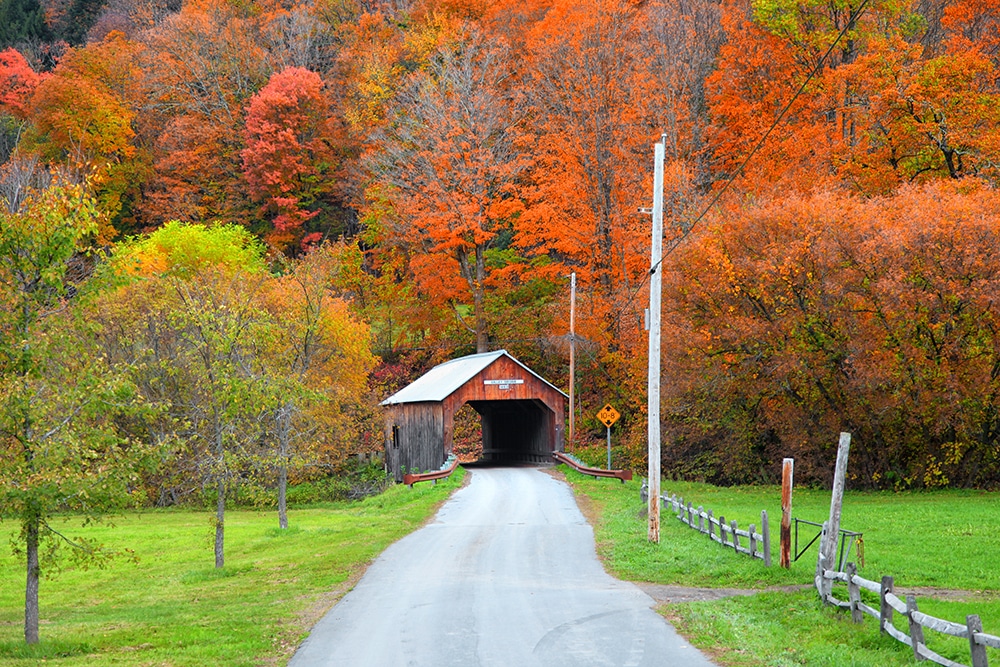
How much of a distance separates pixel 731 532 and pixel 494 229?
29.3 meters

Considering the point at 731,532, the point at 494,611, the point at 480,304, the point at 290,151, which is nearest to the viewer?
the point at 494,611

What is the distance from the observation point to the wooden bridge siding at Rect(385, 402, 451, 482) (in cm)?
3491

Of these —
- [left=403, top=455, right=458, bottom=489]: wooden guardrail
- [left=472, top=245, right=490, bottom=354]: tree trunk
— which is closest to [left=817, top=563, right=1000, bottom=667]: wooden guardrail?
[left=403, top=455, right=458, bottom=489]: wooden guardrail

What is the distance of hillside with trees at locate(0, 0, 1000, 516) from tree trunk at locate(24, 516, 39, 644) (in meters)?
0.35

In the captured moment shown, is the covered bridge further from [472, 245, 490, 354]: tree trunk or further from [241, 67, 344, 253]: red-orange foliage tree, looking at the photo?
[241, 67, 344, 253]: red-orange foliage tree

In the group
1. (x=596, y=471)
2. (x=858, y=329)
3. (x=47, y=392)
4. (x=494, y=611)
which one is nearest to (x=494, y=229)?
(x=596, y=471)

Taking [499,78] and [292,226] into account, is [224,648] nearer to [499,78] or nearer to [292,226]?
[499,78]

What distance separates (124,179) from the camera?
58.0 metres

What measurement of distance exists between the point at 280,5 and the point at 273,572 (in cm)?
6198

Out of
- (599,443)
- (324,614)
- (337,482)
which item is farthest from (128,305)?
(324,614)

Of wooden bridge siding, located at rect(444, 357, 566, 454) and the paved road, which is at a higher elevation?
wooden bridge siding, located at rect(444, 357, 566, 454)

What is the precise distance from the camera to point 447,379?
3709 centimetres

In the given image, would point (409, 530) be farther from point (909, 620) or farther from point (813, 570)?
point (909, 620)

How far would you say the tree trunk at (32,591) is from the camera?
1199 cm
